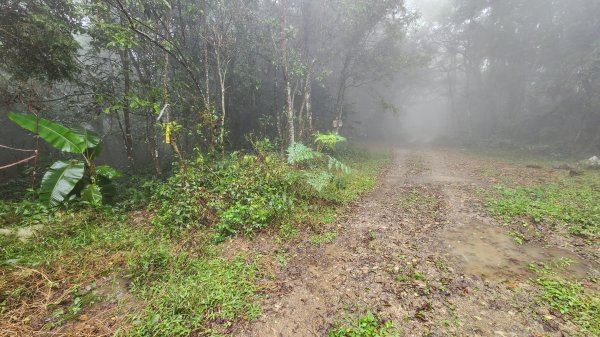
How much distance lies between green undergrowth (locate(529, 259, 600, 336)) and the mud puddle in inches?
8.6

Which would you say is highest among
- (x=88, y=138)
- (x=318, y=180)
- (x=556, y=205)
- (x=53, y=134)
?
(x=53, y=134)

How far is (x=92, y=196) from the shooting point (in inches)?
237

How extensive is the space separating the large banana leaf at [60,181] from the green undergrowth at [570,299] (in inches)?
339

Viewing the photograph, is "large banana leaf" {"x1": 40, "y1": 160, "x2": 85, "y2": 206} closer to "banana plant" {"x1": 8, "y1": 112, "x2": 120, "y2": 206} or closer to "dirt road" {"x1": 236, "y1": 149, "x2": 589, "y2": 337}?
"banana plant" {"x1": 8, "y1": 112, "x2": 120, "y2": 206}

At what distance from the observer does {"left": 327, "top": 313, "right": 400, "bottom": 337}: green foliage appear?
3.08m

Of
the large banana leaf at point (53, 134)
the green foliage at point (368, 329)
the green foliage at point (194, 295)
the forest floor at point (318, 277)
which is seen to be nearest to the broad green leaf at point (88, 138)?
the large banana leaf at point (53, 134)

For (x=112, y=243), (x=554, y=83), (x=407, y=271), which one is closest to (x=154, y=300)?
(x=112, y=243)

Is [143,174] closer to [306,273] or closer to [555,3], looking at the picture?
[306,273]

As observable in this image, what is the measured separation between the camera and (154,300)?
11.6ft

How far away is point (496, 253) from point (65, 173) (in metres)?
8.98

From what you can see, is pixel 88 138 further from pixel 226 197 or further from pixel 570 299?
pixel 570 299

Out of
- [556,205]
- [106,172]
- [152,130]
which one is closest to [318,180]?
[106,172]

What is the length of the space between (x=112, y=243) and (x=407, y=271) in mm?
5166

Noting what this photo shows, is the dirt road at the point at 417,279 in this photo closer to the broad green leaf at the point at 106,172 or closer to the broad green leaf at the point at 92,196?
the broad green leaf at the point at 92,196
